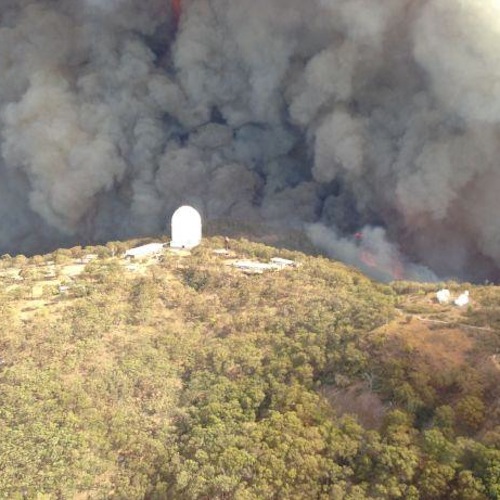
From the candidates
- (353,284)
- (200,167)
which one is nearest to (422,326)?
(353,284)

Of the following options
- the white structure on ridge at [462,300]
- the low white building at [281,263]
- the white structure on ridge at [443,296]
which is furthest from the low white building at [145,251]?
the white structure on ridge at [462,300]

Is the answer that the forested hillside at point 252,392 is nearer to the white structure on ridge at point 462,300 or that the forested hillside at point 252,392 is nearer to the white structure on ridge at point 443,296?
the white structure on ridge at point 462,300

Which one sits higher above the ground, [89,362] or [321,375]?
[89,362]

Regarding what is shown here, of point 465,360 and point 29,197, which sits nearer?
point 465,360

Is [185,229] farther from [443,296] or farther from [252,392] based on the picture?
[252,392]

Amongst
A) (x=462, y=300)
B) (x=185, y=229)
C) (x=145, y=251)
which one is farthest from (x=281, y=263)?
(x=462, y=300)

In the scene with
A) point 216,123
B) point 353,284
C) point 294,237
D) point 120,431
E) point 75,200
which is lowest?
point 120,431

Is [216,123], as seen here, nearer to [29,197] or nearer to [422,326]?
[29,197]

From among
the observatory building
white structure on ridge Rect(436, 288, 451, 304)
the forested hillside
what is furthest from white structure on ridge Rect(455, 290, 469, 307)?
the observatory building

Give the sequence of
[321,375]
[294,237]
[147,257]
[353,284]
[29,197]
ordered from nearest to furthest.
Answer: [321,375]
[353,284]
[147,257]
[294,237]
[29,197]
